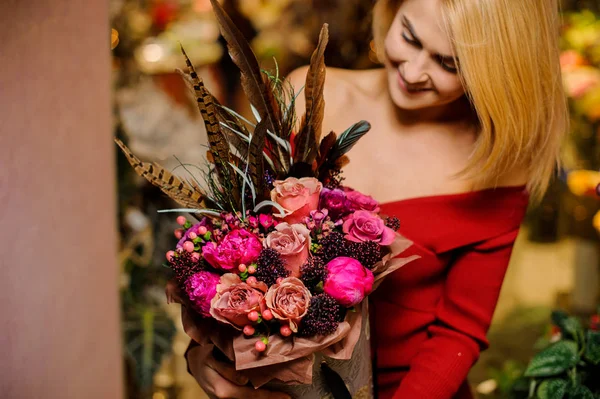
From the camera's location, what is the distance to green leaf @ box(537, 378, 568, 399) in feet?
4.08

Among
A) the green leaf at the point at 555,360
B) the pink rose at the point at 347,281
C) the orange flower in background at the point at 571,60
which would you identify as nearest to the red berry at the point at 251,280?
the pink rose at the point at 347,281

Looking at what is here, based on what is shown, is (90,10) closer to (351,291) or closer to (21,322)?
(21,322)

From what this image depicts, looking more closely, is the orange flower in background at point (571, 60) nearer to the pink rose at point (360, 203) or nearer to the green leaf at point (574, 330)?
the green leaf at point (574, 330)

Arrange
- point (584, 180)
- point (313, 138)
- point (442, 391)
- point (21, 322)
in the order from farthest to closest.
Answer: point (584, 180)
point (442, 391)
point (313, 138)
point (21, 322)

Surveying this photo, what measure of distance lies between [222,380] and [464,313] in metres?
0.52

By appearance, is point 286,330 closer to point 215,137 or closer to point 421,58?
point 215,137

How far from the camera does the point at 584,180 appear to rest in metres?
2.02

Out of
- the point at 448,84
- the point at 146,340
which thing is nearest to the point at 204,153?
the point at 146,340

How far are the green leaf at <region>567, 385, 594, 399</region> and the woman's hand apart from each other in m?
0.69

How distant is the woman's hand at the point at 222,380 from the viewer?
90 centimetres

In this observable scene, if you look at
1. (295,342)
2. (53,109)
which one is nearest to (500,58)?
(295,342)

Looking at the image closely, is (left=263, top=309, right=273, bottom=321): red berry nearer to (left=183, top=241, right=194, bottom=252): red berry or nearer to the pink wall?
(left=183, top=241, right=194, bottom=252): red berry

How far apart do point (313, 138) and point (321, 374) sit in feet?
1.22

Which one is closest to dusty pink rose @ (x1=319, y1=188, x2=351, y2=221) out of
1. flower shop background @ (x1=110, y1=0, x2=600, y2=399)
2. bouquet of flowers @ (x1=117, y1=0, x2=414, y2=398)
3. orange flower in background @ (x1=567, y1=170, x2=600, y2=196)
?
bouquet of flowers @ (x1=117, y1=0, x2=414, y2=398)
